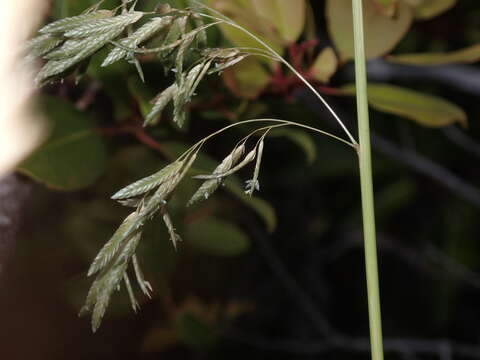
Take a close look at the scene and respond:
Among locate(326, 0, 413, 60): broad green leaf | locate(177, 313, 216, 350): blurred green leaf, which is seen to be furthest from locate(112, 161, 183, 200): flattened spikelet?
locate(177, 313, 216, 350): blurred green leaf

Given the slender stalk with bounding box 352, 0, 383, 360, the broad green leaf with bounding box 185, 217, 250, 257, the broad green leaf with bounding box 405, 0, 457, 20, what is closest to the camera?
the slender stalk with bounding box 352, 0, 383, 360

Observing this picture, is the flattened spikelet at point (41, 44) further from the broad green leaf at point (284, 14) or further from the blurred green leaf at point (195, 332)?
the blurred green leaf at point (195, 332)

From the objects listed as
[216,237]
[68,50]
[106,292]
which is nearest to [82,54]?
[68,50]

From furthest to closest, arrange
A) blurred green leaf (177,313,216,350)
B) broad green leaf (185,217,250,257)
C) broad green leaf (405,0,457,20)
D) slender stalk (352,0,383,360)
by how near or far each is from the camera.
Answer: blurred green leaf (177,313,216,350) < broad green leaf (185,217,250,257) < broad green leaf (405,0,457,20) < slender stalk (352,0,383,360)

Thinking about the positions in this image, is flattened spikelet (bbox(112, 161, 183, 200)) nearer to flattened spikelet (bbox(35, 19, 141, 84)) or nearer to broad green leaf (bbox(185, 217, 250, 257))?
flattened spikelet (bbox(35, 19, 141, 84))

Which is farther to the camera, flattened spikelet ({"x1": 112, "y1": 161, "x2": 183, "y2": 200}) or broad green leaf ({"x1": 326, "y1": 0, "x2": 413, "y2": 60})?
broad green leaf ({"x1": 326, "y1": 0, "x2": 413, "y2": 60})

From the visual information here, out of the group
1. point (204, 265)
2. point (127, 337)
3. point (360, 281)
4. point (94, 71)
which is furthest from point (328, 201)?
point (94, 71)

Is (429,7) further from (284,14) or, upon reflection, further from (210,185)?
(210,185)
